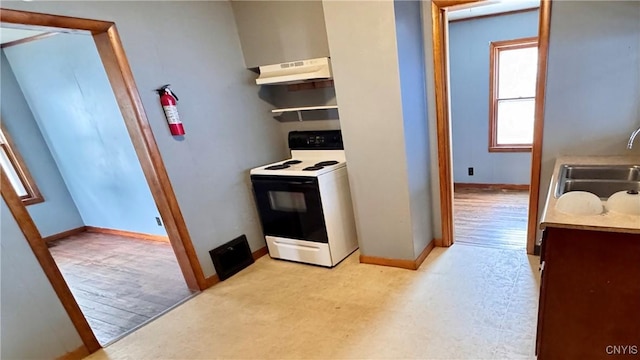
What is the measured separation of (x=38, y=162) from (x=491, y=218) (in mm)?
Result: 5787

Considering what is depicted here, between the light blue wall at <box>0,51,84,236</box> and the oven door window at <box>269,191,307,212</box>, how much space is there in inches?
141

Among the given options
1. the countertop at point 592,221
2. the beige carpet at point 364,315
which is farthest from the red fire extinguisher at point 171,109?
the countertop at point 592,221

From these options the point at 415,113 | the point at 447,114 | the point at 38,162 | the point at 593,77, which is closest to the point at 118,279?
the point at 38,162

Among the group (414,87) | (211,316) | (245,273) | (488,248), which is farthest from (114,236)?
(488,248)

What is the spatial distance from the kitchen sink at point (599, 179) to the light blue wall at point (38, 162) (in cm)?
563

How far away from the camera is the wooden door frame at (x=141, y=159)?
69.0 inches

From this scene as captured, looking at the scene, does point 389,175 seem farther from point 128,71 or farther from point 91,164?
point 91,164

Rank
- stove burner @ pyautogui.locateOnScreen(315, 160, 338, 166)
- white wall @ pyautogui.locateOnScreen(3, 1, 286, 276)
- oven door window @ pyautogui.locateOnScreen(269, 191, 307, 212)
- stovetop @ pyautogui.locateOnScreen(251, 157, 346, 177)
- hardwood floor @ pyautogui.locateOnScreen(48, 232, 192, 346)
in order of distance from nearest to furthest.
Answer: white wall @ pyautogui.locateOnScreen(3, 1, 286, 276) < hardwood floor @ pyautogui.locateOnScreen(48, 232, 192, 346) < stovetop @ pyautogui.locateOnScreen(251, 157, 346, 177) < oven door window @ pyautogui.locateOnScreen(269, 191, 307, 212) < stove burner @ pyautogui.locateOnScreen(315, 160, 338, 166)

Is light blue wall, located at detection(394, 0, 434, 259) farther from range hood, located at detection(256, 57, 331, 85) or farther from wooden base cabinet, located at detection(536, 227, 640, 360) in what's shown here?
wooden base cabinet, located at detection(536, 227, 640, 360)

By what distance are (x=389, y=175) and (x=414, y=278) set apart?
0.82 meters

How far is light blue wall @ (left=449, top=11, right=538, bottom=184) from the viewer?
3.80 metres

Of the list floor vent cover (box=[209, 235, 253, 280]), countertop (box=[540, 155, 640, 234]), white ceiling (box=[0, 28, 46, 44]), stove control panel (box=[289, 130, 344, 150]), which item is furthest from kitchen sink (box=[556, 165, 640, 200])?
white ceiling (box=[0, 28, 46, 44])

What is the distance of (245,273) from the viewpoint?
282 centimetres

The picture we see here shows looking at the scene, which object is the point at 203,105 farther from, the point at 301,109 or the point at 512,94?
the point at 512,94
